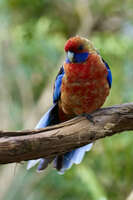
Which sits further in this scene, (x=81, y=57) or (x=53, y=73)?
(x=53, y=73)

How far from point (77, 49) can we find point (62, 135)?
761 millimetres

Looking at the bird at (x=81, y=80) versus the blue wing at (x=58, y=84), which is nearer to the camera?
the bird at (x=81, y=80)

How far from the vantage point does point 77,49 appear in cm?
279

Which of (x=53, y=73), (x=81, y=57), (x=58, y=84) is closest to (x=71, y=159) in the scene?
(x=58, y=84)

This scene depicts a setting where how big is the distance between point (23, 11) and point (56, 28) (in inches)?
24.4

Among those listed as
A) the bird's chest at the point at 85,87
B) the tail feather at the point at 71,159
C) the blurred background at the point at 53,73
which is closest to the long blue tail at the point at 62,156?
the tail feather at the point at 71,159

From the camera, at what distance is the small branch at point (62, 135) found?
2.20 m

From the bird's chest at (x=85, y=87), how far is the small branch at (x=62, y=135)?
A: 14cm

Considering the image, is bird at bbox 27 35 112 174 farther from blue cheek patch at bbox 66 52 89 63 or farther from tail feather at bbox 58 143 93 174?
tail feather at bbox 58 143 93 174

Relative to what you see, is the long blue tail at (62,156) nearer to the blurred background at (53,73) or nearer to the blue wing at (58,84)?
the blue wing at (58,84)

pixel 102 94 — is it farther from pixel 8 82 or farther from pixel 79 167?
pixel 8 82

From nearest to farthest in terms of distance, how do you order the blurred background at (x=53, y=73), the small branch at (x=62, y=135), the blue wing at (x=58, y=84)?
the small branch at (x=62, y=135), the blue wing at (x=58, y=84), the blurred background at (x=53, y=73)

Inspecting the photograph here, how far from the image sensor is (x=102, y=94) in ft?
9.39

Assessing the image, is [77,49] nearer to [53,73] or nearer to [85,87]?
[85,87]
